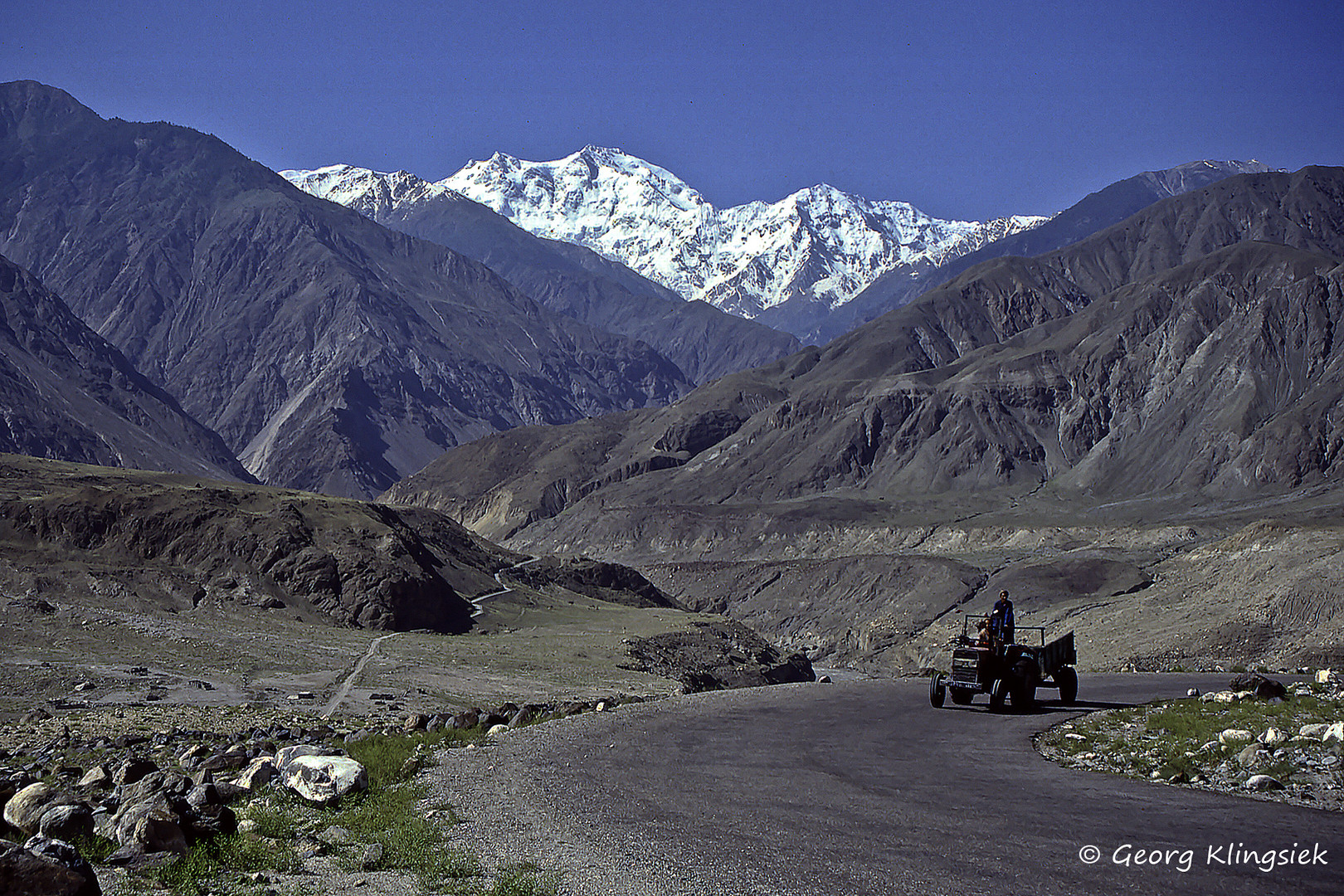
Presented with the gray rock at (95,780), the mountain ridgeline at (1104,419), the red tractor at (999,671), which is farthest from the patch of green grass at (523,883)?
the mountain ridgeline at (1104,419)

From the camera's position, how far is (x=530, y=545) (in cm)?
18000

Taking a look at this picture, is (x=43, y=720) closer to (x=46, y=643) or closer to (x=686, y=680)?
(x=46, y=643)

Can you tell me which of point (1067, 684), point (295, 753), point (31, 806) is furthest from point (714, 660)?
point (31, 806)

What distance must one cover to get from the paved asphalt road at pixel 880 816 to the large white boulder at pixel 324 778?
2661mm

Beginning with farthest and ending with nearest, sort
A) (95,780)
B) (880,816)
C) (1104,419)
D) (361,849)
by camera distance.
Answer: (1104,419) < (95,780) < (880,816) < (361,849)

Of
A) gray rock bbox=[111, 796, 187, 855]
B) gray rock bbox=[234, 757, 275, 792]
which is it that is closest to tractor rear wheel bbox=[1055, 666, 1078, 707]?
gray rock bbox=[234, 757, 275, 792]

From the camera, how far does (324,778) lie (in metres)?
17.7

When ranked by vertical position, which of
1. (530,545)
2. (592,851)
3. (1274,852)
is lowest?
(530,545)

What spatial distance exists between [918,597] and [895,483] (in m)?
66.9

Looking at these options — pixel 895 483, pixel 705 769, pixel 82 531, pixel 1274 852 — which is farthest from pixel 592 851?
pixel 895 483

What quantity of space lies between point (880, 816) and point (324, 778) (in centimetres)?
831

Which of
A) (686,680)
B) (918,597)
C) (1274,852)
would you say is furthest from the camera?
(918,597)

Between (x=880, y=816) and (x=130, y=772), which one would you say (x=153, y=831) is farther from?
(x=880, y=816)

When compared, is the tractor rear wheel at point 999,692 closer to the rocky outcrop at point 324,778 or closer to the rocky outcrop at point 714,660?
the rocky outcrop at point 324,778
